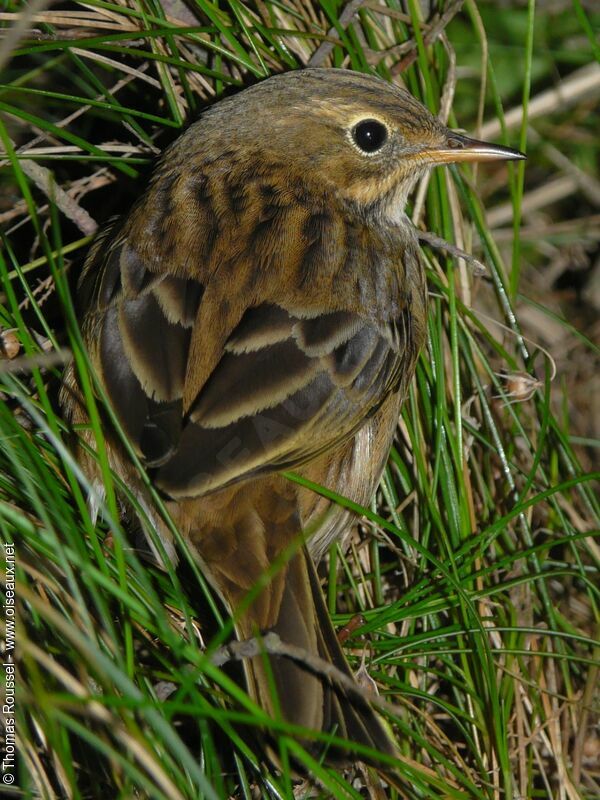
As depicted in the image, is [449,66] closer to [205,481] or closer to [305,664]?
A: [205,481]

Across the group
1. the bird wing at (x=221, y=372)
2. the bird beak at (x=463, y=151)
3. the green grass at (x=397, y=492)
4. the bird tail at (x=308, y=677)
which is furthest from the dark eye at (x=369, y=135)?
the bird tail at (x=308, y=677)

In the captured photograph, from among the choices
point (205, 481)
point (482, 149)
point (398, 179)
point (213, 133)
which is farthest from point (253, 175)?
point (205, 481)

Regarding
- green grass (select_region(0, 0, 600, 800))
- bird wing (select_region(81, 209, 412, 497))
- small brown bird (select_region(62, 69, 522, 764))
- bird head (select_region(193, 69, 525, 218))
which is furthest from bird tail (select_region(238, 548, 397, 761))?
bird head (select_region(193, 69, 525, 218))

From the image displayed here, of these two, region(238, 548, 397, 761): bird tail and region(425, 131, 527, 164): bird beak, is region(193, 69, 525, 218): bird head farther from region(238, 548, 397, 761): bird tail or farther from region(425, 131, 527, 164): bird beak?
region(238, 548, 397, 761): bird tail

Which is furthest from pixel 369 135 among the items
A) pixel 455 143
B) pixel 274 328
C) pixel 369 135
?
pixel 274 328

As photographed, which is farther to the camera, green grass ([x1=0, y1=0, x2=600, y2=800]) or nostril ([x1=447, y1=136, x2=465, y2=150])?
nostril ([x1=447, y1=136, x2=465, y2=150])

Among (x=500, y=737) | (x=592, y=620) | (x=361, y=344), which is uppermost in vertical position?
(x=361, y=344)

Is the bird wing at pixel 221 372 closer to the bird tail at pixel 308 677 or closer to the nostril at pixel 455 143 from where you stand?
the bird tail at pixel 308 677
